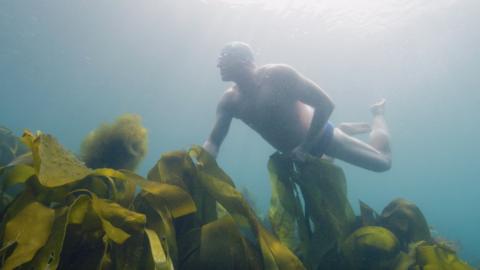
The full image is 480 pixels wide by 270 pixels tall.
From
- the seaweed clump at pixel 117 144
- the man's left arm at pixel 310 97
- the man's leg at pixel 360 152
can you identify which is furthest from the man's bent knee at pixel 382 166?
the seaweed clump at pixel 117 144

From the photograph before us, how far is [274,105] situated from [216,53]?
→ 2978 cm

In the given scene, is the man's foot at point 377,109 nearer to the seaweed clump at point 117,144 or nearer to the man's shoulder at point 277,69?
the man's shoulder at point 277,69

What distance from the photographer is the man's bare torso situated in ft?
13.9

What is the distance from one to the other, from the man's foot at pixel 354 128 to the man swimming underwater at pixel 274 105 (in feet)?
4.55

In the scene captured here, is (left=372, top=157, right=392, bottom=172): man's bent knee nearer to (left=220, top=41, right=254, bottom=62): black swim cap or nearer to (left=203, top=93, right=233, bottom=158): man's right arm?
(left=203, top=93, right=233, bottom=158): man's right arm

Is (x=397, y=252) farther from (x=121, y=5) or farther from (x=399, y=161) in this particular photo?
(x=399, y=161)

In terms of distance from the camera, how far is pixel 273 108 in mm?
4242

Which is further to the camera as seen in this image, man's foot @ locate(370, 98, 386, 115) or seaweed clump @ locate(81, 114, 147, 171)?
man's foot @ locate(370, 98, 386, 115)

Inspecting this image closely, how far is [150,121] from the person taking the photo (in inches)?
2532

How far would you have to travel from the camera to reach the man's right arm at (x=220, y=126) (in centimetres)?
437

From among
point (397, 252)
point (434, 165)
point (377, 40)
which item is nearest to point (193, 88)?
point (377, 40)

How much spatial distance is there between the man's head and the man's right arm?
460 mm

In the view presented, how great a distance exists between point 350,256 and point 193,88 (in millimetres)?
43830

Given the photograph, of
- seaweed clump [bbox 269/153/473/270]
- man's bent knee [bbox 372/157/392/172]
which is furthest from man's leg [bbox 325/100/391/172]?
seaweed clump [bbox 269/153/473/270]
